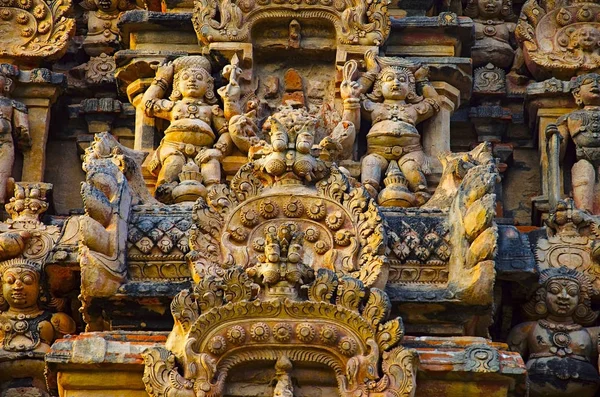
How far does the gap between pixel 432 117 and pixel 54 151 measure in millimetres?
3111

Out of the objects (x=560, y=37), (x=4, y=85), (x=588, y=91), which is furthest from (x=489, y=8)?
(x=4, y=85)

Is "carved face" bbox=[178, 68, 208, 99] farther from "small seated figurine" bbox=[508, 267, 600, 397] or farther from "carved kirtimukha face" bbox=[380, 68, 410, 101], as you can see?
"small seated figurine" bbox=[508, 267, 600, 397]

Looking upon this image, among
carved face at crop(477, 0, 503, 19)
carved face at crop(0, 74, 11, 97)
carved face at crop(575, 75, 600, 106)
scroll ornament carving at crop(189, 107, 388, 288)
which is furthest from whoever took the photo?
carved face at crop(477, 0, 503, 19)

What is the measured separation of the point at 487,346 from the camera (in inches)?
642

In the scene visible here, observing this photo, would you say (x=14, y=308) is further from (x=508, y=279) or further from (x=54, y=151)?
(x=508, y=279)

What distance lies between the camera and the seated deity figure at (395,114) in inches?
717

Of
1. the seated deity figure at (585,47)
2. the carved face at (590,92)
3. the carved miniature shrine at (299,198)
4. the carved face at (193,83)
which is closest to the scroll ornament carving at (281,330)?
the carved miniature shrine at (299,198)

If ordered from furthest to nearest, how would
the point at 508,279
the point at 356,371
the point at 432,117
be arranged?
the point at 432,117 → the point at 508,279 → the point at 356,371

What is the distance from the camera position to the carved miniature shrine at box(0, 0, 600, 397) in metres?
16.2

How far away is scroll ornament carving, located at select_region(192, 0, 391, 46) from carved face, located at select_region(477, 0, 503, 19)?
4.27 ft

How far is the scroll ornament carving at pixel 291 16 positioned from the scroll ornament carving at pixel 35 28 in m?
1.34

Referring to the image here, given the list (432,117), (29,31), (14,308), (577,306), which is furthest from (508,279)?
(29,31)

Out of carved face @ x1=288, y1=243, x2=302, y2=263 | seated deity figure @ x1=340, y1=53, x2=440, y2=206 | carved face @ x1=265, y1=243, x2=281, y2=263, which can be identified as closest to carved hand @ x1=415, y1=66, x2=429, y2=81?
seated deity figure @ x1=340, y1=53, x2=440, y2=206

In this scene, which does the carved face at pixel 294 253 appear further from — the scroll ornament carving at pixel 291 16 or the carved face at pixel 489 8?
the carved face at pixel 489 8
